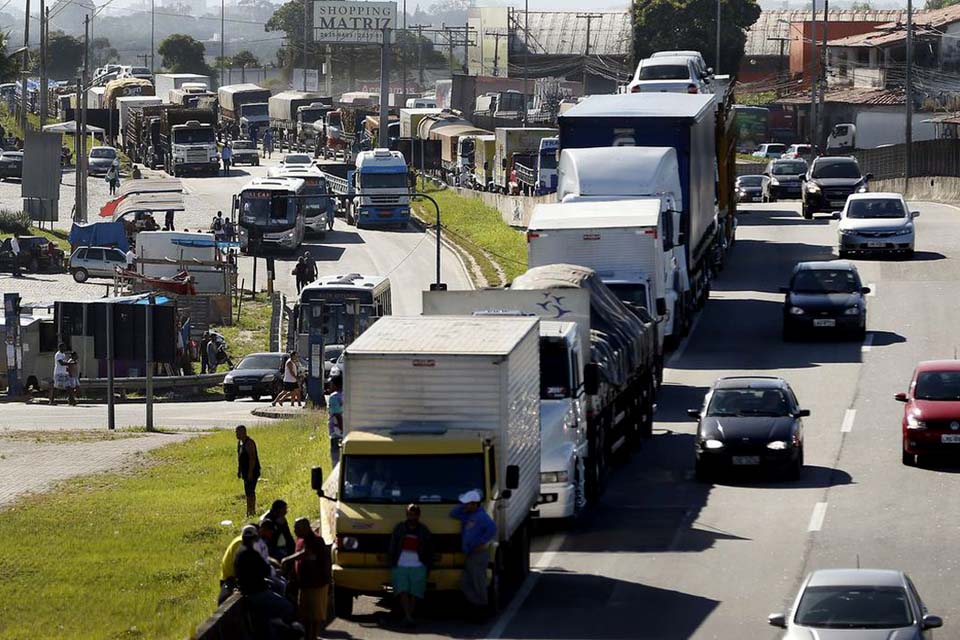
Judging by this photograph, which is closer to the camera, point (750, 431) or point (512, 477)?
point (512, 477)

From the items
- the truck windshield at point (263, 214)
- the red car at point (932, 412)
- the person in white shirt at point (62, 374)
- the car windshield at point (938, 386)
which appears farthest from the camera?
the truck windshield at point (263, 214)

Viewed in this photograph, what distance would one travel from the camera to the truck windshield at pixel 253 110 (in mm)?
133125

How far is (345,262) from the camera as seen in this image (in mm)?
69562

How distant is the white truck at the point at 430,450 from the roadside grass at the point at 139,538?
5.98 feet

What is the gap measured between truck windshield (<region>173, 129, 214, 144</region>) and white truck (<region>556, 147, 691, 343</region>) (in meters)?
66.2

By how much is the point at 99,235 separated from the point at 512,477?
50022mm

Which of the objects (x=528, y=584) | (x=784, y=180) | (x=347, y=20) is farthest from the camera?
(x=347, y=20)

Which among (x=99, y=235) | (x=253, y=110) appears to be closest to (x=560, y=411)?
(x=99, y=235)

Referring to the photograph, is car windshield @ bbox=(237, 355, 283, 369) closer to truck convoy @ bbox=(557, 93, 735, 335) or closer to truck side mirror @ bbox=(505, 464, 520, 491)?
truck convoy @ bbox=(557, 93, 735, 335)

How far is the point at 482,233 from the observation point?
73250 millimetres

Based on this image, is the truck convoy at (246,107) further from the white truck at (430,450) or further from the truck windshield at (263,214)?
the white truck at (430,450)

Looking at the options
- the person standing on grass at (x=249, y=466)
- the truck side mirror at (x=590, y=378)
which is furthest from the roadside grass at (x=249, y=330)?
the truck side mirror at (x=590, y=378)

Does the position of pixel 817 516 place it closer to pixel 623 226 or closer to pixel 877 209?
pixel 623 226

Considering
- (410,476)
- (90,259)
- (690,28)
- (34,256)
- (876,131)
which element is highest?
(690,28)
